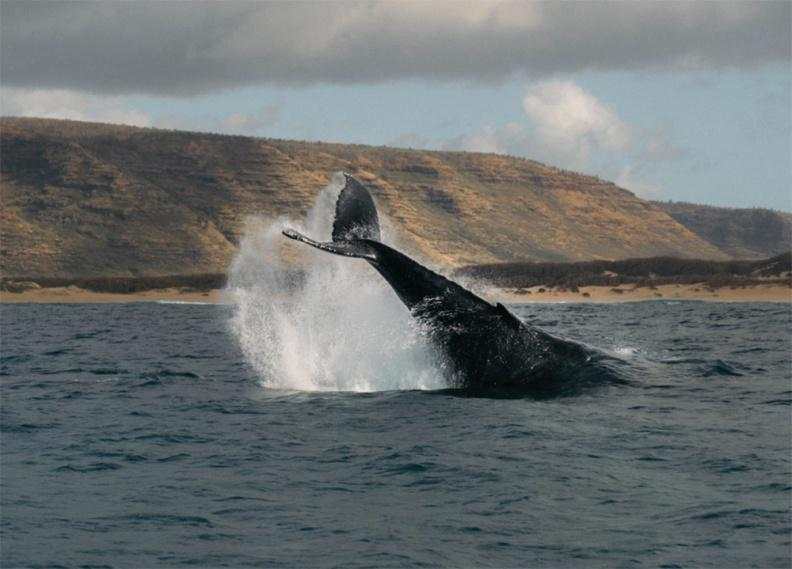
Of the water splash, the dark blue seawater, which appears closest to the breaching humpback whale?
the water splash

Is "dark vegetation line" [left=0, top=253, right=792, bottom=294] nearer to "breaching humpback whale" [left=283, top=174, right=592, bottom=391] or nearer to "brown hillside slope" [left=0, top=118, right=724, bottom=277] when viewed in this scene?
"brown hillside slope" [left=0, top=118, right=724, bottom=277]

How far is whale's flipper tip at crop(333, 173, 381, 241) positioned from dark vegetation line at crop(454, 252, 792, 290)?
172ft

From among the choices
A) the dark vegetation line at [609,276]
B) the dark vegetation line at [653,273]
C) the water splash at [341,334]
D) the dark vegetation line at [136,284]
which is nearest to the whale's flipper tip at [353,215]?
the water splash at [341,334]

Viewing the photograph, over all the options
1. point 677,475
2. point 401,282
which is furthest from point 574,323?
point 677,475

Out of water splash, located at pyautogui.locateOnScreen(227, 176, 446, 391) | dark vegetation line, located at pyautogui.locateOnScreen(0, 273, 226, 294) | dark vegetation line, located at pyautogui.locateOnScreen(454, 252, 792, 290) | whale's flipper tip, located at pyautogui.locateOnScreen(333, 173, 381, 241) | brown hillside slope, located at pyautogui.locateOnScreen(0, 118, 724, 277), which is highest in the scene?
brown hillside slope, located at pyautogui.locateOnScreen(0, 118, 724, 277)

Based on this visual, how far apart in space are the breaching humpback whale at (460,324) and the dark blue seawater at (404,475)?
2.22 feet

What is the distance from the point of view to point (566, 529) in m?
9.74

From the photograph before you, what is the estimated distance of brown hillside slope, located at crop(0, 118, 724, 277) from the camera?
124 meters

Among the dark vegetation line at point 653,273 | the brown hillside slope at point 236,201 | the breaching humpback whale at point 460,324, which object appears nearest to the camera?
the breaching humpback whale at point 460,324

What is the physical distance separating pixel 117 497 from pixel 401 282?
5.92m

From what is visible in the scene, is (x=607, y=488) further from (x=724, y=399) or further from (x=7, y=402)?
(x=7, y=402)

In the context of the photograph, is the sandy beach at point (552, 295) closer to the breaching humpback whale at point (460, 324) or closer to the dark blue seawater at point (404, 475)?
the breaching humpback whale at point (460, 324)

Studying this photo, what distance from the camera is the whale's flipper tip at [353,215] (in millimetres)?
16016

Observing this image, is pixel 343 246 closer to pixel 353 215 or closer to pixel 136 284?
pixel 353 215
